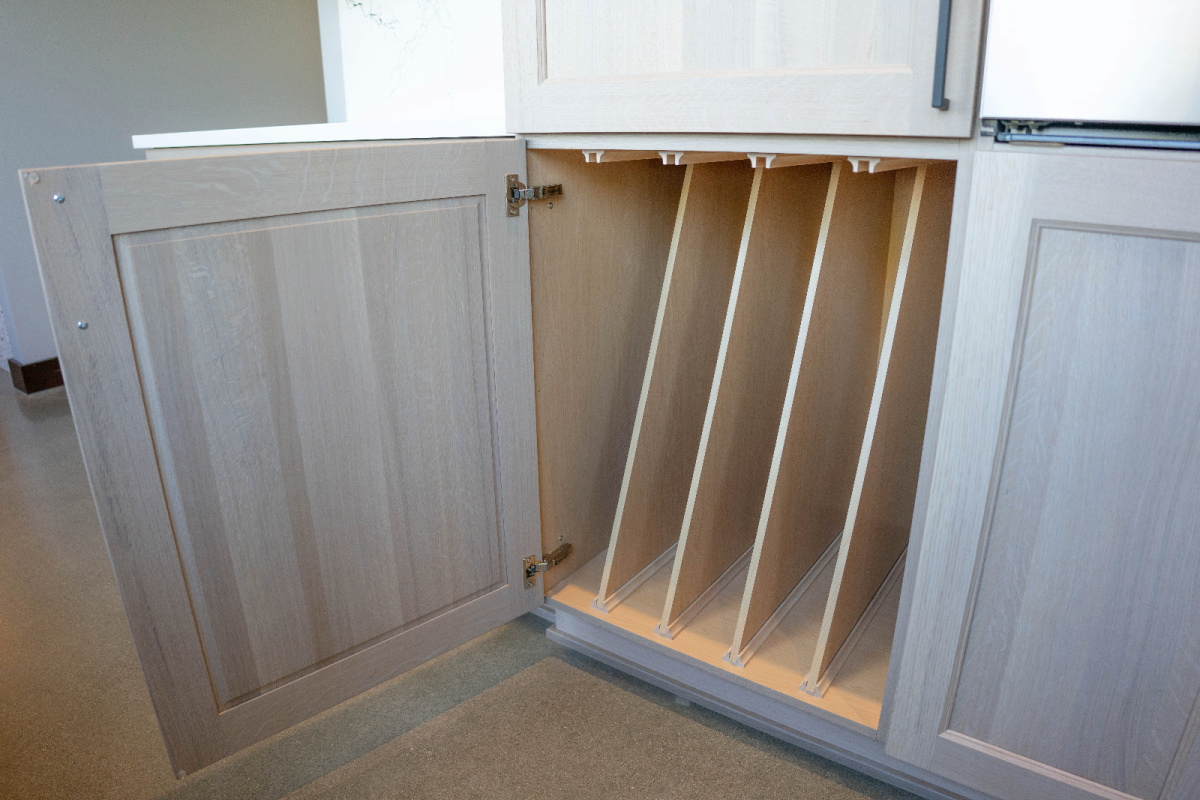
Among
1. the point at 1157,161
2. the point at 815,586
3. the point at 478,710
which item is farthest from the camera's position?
the point at 815,586

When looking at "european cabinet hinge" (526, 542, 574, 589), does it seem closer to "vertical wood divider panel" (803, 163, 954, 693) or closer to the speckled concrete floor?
the speckled concrete floor

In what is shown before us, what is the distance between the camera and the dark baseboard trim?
300 cm

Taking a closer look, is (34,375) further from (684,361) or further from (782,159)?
(782,159)

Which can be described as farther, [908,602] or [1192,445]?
[908,602]

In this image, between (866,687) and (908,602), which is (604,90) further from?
(866,687)

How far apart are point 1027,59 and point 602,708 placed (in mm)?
1174

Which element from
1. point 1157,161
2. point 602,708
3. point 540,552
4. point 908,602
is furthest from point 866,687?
point 1157,161

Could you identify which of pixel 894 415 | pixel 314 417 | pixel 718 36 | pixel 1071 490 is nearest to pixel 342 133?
pixel 314 417

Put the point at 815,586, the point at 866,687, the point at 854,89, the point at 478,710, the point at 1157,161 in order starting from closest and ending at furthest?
the point at 1157,161 → the point at 854,89 → the point at 866,687 → the point at 478,710 → the point at 815,586

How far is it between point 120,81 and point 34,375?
45.7 inches

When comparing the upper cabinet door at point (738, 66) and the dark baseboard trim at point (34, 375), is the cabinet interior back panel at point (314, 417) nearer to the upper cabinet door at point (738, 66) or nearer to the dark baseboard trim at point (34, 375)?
the upper cabinet door at point (738, 66)

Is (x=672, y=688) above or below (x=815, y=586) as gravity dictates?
below

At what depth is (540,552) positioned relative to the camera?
1.46 m

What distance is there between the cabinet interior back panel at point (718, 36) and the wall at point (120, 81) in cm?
234
